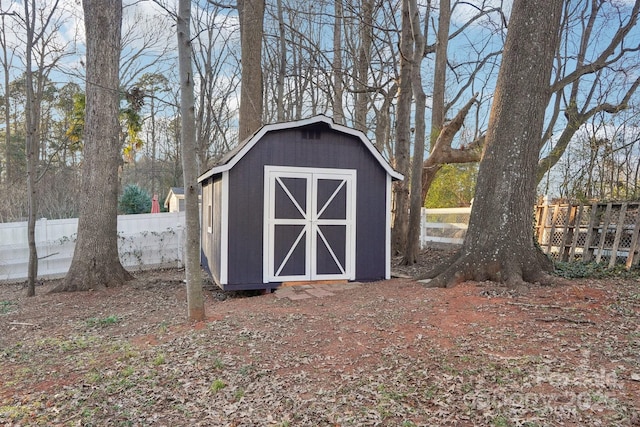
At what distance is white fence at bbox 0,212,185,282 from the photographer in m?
9.27

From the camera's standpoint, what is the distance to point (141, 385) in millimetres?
3363

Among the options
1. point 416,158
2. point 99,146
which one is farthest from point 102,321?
point 416,158

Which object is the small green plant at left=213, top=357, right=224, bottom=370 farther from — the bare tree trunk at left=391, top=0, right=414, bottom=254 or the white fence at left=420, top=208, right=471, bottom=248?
the white fence at left=420, top=208, right=471, bottom=248

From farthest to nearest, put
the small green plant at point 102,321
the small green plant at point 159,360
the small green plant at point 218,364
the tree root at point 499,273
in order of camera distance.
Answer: the small green plant at point 102,321 → the tree root at point 499,273 → the small green plant at point 159,360 → the small green plant at point 218,364

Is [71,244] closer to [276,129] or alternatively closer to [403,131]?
[276,129]

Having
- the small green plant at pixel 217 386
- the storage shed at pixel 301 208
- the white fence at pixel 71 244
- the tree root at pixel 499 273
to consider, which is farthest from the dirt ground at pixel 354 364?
the white fence at pixel 71 244

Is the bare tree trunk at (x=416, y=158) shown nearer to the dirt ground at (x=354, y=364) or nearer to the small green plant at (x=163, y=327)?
the dirt ground at (x=354, y=364)

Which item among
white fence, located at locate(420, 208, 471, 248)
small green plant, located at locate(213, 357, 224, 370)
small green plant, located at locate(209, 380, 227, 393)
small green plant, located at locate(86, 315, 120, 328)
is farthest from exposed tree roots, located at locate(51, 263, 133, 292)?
white fence, located at locate(420, 208, 471, 248)

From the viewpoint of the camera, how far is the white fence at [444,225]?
427 inches

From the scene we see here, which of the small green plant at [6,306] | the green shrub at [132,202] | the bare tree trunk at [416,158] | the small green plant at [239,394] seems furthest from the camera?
the green shrub at [132,202]

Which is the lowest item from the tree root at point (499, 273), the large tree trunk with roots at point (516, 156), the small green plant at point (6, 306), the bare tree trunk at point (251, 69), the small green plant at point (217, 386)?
the small green plant at point (6, 306)

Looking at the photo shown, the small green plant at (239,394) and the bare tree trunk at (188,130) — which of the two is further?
the bare tree trunk at (188,130)

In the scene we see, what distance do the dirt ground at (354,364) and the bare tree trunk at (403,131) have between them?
15.4ft

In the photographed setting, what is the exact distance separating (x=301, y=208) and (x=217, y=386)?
398 centimetres
